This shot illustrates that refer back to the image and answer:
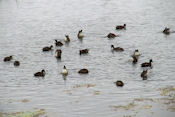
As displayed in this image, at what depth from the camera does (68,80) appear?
2966 centimetres

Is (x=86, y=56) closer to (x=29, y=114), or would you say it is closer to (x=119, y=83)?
(x=119, y=83)

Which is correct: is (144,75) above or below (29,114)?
above

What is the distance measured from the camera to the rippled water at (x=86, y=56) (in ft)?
86.5

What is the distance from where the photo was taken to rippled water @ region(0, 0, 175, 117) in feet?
86.5

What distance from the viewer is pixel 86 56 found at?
34094 mm

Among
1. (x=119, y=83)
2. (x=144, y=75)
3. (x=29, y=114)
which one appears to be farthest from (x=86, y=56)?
(x=29, y=114)

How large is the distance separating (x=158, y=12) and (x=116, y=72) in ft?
59.2

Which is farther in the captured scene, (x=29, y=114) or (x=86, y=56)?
(x=86, y=56)

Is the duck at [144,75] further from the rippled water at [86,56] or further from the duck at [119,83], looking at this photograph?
the duck at [119,83]

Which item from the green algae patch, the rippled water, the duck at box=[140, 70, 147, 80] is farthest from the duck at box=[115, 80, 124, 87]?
the green algae patch

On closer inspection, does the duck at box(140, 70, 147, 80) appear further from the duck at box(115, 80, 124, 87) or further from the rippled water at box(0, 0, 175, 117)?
the duck at box(115, 80, 124, 87)

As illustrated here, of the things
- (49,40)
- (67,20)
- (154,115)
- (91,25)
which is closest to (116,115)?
(154,115)

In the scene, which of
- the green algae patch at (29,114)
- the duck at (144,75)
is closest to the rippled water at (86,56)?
the duck at (144,75)

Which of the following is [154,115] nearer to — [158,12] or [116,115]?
[116,115]
